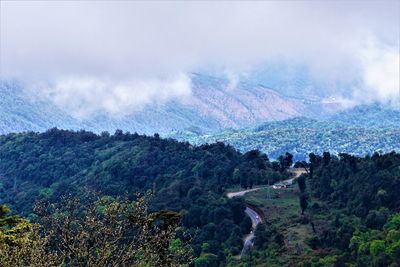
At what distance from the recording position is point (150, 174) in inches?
5600

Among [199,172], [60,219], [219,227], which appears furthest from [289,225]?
[60,219]

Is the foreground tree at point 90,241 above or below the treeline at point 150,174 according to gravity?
below

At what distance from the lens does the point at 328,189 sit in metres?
110

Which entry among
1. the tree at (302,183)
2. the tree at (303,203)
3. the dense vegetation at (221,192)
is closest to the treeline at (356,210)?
the dense vegetation at (221,192)

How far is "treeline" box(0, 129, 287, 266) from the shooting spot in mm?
103625

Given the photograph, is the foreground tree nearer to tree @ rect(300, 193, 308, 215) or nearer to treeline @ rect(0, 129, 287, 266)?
treeline @ rect(0, 129, 287, 266)

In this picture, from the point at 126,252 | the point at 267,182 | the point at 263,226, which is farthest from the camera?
the point at 267,182

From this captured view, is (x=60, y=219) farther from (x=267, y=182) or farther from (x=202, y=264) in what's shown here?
(x=267, y=182)

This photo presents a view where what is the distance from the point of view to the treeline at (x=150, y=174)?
4080 inches

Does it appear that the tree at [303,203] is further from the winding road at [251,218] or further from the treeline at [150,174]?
the treeline at [150,174]

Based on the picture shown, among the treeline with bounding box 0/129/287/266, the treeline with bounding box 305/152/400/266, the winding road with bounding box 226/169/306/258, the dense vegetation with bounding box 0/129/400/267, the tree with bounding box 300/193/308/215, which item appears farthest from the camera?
the treeline with bounding box 0/129/287/266

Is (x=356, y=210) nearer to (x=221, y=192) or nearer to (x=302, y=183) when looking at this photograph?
(x=302, y=183)

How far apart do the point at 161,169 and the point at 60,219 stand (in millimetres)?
114191

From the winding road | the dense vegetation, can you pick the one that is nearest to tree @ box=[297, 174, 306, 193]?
the dense vegetation
